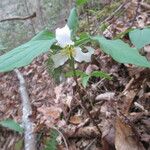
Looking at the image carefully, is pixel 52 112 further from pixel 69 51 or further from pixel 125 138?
pixel 69 51

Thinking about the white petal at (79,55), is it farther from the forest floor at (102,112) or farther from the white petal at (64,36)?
the forest floor at (102,112)

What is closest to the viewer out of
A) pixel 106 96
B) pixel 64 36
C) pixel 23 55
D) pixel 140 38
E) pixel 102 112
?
pixel 23 55

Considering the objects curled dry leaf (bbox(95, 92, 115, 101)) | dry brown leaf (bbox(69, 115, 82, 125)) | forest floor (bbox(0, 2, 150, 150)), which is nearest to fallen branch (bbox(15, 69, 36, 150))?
forest floor (bbox(0, 2, 150, 150))

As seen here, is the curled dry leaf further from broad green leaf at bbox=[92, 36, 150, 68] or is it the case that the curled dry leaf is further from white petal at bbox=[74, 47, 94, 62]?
broad green leaf at bbox=[92, 36, 150, 68]

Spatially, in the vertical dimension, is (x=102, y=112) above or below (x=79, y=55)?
below

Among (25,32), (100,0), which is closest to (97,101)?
(100,0)

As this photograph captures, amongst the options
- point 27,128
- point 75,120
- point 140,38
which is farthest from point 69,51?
point 27,128

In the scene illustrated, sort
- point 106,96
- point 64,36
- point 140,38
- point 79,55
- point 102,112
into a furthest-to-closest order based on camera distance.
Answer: point 106,96
point 102,112
point 140,38
point 79,55
point 64,36

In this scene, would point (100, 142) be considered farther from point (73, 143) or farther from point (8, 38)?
point (8, 38)
